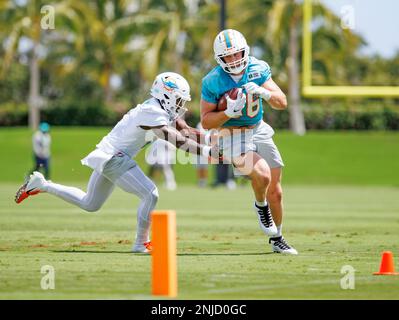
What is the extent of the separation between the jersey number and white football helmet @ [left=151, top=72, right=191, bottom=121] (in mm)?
671

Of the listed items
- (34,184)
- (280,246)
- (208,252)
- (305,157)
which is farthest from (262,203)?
(305,157)

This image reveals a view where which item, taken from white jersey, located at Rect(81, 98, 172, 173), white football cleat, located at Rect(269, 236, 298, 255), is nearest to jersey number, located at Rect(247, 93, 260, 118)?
white jersey, located at Rect(81, 98, 172, 173)

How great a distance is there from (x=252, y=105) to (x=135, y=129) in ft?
4.27

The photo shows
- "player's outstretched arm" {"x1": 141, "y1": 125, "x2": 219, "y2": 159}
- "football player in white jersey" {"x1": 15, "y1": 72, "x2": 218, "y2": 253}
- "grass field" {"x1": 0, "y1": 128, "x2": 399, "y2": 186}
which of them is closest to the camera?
"player's outstretched arm" {"x1": 141, "y1": 125, "x2": 219, "y2": 159}

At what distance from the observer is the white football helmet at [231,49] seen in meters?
11.3

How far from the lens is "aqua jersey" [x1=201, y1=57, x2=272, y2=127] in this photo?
452 inches

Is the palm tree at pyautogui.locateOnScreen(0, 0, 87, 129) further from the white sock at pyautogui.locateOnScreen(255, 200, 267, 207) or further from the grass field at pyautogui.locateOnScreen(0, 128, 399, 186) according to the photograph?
the white sock at pyautogui.locateOnScreen(255, 200, 267, 207)

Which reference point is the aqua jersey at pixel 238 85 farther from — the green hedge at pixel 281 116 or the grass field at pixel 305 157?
the green hedge at pixel 281 116

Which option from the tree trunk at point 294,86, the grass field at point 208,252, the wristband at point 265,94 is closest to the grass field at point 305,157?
the tree trunk at point 294,86

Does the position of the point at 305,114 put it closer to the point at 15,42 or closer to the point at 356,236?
the point at 15,42

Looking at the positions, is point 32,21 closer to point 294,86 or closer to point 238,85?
point 294,86

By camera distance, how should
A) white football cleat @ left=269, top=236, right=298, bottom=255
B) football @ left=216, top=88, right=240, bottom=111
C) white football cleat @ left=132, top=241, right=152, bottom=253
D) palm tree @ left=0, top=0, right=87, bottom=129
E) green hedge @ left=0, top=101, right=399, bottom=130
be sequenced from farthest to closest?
green hedge @ left=0, top=101, right=399, bottom=130, palm tree @ left=0, top=0, right=87, bottom=129, white football cleat @ left=132, top=241, right=152, bottom=253, white football cleat @ left=269, top=236, right=298, bottom=255, football @ left=216, top=88, right=240, bottom=111

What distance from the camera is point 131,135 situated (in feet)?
37.9

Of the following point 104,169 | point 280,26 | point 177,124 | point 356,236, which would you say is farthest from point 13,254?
point 280,26
